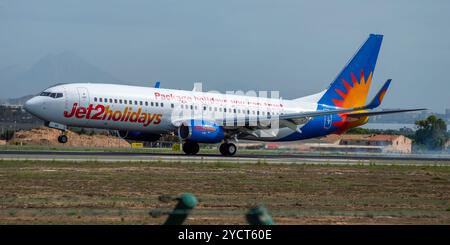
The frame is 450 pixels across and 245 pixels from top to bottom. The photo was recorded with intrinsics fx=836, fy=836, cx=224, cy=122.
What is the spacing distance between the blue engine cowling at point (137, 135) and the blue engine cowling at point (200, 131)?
2.80 metres

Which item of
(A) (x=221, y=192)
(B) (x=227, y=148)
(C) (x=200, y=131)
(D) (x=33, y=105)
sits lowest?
(A) (x=221, y=192)

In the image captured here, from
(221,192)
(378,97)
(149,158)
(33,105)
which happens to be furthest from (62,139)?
(221,192)

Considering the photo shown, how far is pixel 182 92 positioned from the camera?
51344mm

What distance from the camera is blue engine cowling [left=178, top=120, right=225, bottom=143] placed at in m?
48.9

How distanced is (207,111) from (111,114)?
6.80 m

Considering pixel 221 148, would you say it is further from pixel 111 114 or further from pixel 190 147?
pixel 111 114

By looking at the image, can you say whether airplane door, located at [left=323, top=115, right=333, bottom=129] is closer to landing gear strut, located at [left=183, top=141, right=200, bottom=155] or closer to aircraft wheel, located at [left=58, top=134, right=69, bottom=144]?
landing gear strut, located at [left=183, top=141, right=200, bottom=155]

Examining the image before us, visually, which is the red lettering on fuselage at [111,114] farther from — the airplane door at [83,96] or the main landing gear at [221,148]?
the main landing gear at [221,148]

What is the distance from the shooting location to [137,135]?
2020 inches

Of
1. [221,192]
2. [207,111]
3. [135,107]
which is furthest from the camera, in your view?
[207,111]

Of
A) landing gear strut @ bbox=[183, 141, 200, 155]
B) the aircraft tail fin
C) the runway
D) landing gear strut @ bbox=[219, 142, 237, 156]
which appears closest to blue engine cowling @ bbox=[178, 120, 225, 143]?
the runway

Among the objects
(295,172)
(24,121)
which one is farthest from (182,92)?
(24,121)

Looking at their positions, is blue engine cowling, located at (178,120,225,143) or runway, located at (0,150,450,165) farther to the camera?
blue engine cowling, located at (178,120,225,143)

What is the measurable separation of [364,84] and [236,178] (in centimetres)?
3009
